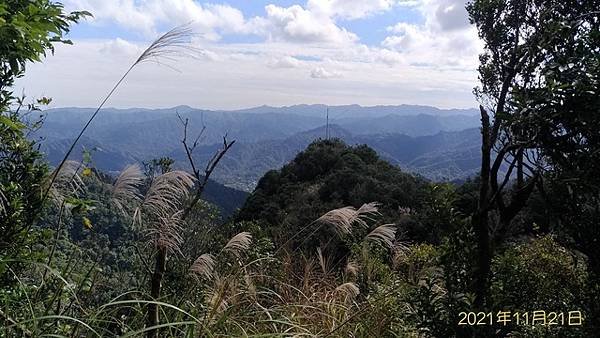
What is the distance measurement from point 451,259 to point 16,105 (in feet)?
8.93

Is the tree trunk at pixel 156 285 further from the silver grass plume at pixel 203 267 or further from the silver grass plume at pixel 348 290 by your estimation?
the silver grass plume at pixel 348 290

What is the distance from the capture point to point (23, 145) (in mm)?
3090

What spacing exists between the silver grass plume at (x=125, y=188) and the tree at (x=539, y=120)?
5.01ft

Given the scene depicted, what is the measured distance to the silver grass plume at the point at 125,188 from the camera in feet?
7.36

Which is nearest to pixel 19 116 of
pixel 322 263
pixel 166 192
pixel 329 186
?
pixel 166 192

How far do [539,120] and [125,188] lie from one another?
1.79 meters

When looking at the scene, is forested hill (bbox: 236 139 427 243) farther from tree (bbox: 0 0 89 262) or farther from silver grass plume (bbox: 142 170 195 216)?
silver grass plume (bbox: 142 170 195 216)

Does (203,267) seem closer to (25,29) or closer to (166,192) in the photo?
(166,192)

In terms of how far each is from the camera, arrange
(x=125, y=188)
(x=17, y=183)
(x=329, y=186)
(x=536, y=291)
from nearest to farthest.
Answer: (x=125, y=188), (x=536, y=291), (x=17, y=183), (x=329, y=186)

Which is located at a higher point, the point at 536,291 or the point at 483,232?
the point at 483,232

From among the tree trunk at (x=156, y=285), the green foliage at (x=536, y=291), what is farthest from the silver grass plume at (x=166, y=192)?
the green foliage at (x=536, y=291)

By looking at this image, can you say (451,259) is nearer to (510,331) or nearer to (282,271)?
(510,331)

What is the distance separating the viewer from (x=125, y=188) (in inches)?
89.9

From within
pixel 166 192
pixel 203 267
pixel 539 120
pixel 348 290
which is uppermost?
pixel 539 120
